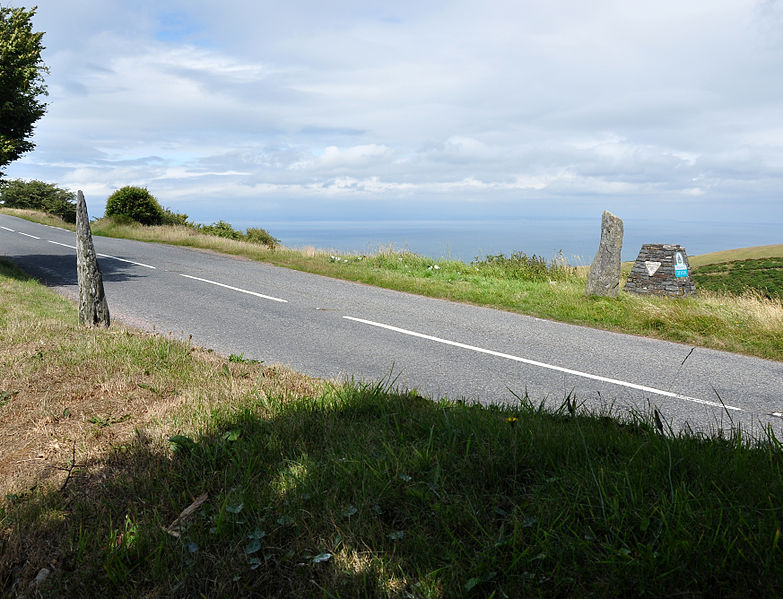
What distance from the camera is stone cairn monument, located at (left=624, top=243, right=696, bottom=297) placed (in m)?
14.6

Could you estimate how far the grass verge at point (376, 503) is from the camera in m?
2.32

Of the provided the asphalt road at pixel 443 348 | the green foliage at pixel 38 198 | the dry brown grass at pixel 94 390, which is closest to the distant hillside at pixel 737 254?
the asphalt road at pixel 443 348

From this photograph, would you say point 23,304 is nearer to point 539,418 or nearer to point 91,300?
point 91,300

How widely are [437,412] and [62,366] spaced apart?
13.4ft

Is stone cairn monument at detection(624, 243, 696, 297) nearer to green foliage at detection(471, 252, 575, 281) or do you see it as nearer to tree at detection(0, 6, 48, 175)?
green foliage at detection(471, 252, 575, 281)

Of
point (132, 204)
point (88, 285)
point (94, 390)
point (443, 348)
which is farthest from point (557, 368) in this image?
point (132, 204)

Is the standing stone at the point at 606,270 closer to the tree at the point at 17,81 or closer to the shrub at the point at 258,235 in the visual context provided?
the tree at the point at 17,81

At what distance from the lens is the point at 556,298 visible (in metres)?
12.8

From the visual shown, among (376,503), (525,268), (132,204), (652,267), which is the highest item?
(132,204)

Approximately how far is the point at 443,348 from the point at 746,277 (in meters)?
30.4

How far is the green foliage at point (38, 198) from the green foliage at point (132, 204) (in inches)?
834

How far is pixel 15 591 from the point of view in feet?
8.34

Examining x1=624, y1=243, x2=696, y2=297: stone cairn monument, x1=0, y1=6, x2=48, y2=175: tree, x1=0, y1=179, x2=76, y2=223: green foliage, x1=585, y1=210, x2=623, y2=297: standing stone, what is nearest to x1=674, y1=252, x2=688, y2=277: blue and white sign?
x1=624, y1=243, x2=696, y2=297: stone cairn monument

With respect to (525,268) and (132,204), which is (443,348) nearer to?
(525,268)
